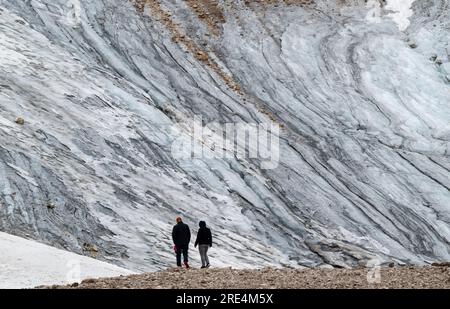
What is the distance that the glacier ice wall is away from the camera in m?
24.0

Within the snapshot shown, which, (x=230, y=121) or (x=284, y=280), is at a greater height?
(x=230, y=121)

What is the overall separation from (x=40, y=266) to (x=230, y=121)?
16119mm

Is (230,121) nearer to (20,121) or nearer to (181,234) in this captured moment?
(20,121)

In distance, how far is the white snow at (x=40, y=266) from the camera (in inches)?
677

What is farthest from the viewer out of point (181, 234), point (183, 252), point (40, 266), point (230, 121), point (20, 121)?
point (230, 121)

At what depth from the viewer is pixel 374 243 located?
27453mm

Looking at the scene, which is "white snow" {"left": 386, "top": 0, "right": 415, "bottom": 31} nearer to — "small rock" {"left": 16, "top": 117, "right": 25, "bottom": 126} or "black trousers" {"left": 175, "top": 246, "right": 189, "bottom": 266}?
"small rock" {"left": 16, "top": 117, "right": 25, "bottom": 126}

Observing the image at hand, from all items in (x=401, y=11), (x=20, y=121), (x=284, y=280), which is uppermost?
(x=401, y=11)

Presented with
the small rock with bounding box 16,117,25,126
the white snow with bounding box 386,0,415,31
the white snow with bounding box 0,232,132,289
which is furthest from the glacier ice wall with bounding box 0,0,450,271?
the white snow with bounding box 0,232,132,289

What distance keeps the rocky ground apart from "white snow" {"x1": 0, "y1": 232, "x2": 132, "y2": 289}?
6.55 ft

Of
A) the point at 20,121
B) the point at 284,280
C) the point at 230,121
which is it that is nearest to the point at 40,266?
the point at 284,280

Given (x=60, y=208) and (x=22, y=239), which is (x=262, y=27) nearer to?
(x=60, y=208)

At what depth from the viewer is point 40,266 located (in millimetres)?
18031
